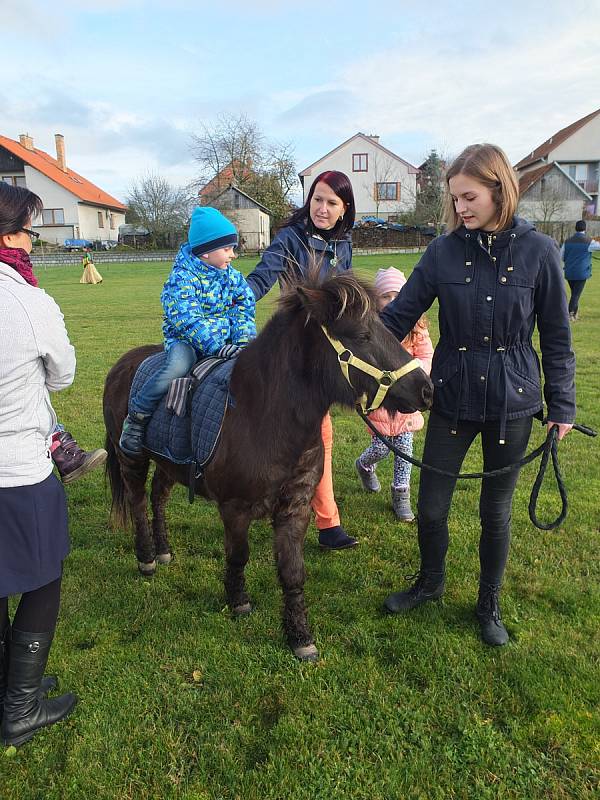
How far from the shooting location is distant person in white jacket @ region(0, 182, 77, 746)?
6.91ft

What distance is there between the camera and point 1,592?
2230 millimetres

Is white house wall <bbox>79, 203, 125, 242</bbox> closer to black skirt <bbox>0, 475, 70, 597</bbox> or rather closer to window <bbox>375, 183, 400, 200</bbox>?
window <bbox>375, 183, 400, 200</bbox>

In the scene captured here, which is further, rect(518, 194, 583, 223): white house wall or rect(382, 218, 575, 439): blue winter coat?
rect(518, 194, 583, 223): white house wall

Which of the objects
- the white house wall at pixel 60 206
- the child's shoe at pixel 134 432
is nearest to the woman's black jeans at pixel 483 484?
the child's shoe at pixel 134 432

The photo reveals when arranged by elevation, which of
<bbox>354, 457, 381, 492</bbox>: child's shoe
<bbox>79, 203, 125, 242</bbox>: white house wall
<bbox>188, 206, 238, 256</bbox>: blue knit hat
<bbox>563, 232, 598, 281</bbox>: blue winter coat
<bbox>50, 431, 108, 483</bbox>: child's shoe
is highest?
<bbox>79, 203, 125, 242</bbox>: white house wall

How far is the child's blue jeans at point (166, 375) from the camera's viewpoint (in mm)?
3459

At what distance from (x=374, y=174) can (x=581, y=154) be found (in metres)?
22.7

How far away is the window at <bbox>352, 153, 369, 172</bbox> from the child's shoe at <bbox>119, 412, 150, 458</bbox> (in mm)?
60682

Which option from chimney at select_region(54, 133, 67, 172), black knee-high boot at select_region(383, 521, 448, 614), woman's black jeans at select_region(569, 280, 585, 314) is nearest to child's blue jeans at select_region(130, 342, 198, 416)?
black knee-high boot at select_region(383, 521, 448, 614)

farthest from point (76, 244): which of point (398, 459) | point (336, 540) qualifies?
point (336, 540)

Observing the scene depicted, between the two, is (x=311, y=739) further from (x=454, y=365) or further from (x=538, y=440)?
(x=538, y=440)

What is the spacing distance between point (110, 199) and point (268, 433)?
3026 inches

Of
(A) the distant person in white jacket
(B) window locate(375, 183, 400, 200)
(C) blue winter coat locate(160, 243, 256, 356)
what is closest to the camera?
(A) the distant person in white jacket

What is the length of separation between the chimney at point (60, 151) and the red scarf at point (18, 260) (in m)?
73.4
